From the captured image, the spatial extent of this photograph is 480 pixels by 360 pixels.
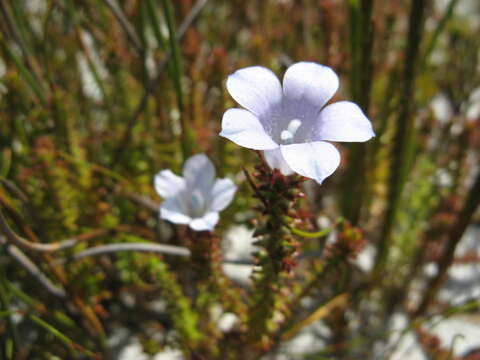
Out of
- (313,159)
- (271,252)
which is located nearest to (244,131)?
(313,159)

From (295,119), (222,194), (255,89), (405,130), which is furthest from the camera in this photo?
(405,130)

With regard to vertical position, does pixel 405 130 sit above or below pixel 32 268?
above

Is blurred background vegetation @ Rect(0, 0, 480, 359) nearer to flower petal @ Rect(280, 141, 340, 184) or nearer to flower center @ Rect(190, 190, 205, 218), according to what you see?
flower center @ Rect(190, 190, 205, 218)

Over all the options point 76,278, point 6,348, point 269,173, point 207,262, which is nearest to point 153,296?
point 76,278

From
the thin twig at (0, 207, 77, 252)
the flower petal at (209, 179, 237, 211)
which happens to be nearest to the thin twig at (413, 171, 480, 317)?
the flower petal at (209, 179, 237, 211)

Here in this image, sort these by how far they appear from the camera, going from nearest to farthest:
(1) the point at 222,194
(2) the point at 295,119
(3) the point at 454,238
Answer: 1. (2) the point at 295,119
2. (1) the point at 222,194
3. (3) the point at 454,238

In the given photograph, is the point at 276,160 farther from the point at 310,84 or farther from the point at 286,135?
the point at 310,84

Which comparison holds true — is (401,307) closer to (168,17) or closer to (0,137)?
(168,17)
